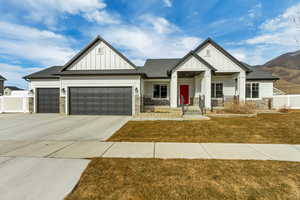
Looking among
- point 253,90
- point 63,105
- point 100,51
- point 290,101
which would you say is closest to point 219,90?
point 253,90

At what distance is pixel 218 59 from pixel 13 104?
2146 cm

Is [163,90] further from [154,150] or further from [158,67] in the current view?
[154,150]

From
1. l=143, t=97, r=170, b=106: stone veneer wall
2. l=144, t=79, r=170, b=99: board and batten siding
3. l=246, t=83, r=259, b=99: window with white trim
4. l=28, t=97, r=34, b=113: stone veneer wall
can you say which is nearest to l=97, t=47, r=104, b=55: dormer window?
l=144, t=79, r=170, b=99: board and batten siding

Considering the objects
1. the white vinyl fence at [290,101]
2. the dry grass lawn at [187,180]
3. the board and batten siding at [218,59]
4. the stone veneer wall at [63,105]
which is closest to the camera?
the dry grass lawn at [187,180]

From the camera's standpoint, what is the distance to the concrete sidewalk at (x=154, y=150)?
438 centimetres

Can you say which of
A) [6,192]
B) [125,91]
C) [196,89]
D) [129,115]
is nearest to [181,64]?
[196,89]

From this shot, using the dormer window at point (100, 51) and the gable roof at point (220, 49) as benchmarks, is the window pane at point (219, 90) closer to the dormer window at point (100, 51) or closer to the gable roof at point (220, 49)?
the gable roof at point (220, 49)

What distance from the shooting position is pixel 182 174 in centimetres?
330

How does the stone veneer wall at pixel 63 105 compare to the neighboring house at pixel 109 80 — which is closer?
the neighboring house at pixel 109 80

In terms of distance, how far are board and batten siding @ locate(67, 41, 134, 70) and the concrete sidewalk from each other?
8.76 m

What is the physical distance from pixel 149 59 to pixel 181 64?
24.1ft

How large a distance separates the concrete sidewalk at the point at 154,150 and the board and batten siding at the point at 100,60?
8761 millimetres

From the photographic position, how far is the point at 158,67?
17.0m

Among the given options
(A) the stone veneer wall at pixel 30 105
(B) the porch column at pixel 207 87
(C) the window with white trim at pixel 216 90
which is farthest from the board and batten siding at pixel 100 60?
(C) the window with white trim at pixel 216 90
